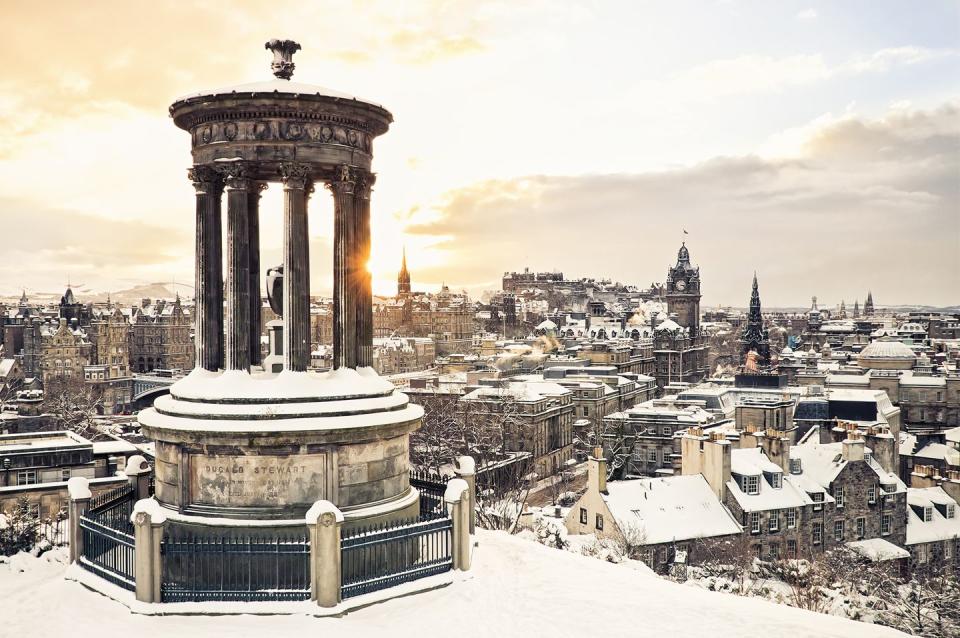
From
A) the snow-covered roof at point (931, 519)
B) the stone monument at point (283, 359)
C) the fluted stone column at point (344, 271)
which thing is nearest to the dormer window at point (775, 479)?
the snow-covered roof at point (931, 519)

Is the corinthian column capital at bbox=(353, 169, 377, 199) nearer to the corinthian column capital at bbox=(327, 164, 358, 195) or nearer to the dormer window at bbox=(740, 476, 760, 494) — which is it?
the corinthian column capital at bbox=(327, 164, 358, 195)

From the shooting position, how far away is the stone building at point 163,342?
12331 cm

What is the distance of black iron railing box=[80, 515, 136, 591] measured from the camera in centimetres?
1391

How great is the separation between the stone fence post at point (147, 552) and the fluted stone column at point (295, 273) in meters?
3.54

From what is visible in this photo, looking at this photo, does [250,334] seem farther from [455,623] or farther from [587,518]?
[587,518]

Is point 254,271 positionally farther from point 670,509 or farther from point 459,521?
point 670,509

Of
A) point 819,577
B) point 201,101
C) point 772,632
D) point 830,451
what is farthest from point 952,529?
point 201,101

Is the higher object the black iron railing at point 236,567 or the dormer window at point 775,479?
the black iron railing at point 236,567

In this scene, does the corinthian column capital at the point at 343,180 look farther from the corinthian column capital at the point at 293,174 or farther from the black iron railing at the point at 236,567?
the black iron railing at the point at 236,567

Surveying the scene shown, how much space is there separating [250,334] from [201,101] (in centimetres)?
484

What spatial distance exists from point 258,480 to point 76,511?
3.84 m

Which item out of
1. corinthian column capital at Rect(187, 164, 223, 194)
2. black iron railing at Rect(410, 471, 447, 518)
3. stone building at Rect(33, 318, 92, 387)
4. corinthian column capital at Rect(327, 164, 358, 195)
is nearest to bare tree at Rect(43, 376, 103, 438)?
stone building at Rect(33, 318, 92, 387)

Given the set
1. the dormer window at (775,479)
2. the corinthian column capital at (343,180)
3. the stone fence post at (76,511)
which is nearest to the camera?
the stone fence post at (76,511)

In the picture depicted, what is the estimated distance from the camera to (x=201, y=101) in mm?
15445
